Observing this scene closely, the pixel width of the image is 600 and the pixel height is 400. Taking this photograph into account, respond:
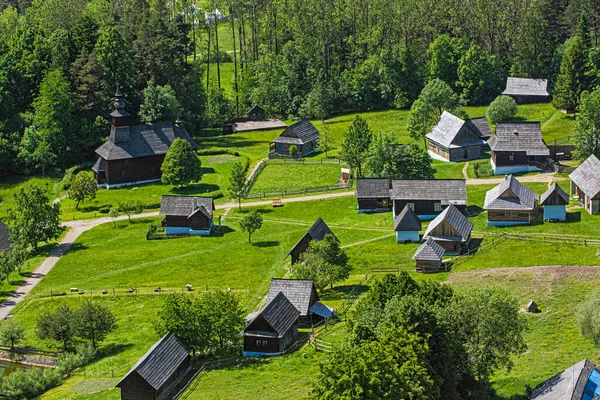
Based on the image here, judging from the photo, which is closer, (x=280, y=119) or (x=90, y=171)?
(x=90, y=171)

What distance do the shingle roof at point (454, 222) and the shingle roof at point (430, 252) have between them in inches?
179

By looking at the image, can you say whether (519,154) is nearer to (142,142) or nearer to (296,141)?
(296,141)

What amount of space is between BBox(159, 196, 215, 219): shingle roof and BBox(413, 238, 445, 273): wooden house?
27.7 m

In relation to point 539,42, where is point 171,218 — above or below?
below

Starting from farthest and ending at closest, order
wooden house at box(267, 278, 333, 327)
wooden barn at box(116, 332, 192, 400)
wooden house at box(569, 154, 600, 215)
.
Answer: wooden house at box(569, 154, 600, 215) → wooden house at box(267, 278, 333, 327) → wooden barn at box(116, 332, 192, 400)

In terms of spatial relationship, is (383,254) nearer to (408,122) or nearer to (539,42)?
(408,122)

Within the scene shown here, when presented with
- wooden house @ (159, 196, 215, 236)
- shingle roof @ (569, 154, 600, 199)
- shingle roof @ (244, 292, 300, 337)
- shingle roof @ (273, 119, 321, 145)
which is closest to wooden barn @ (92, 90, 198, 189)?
shingle roof @ (273, 119, 321, 145)

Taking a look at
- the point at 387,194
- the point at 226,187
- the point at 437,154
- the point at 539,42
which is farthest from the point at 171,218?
the point at 539,42

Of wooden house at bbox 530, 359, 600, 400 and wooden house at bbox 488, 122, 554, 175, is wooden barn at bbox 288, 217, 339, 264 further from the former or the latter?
wooden house at bbox 530, 359, 600, 400

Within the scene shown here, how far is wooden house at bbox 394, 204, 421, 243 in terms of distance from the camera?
97500 mm

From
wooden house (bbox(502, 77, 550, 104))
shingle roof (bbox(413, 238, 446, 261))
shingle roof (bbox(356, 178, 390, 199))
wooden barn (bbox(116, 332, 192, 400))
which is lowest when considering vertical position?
wooden barn (bbox(116, 332, 192, 400))

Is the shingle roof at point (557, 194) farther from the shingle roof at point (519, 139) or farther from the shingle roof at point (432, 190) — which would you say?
the shingle roof at point (519, 139)

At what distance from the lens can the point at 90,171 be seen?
427 feet

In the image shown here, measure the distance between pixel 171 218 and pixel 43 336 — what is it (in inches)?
1138
